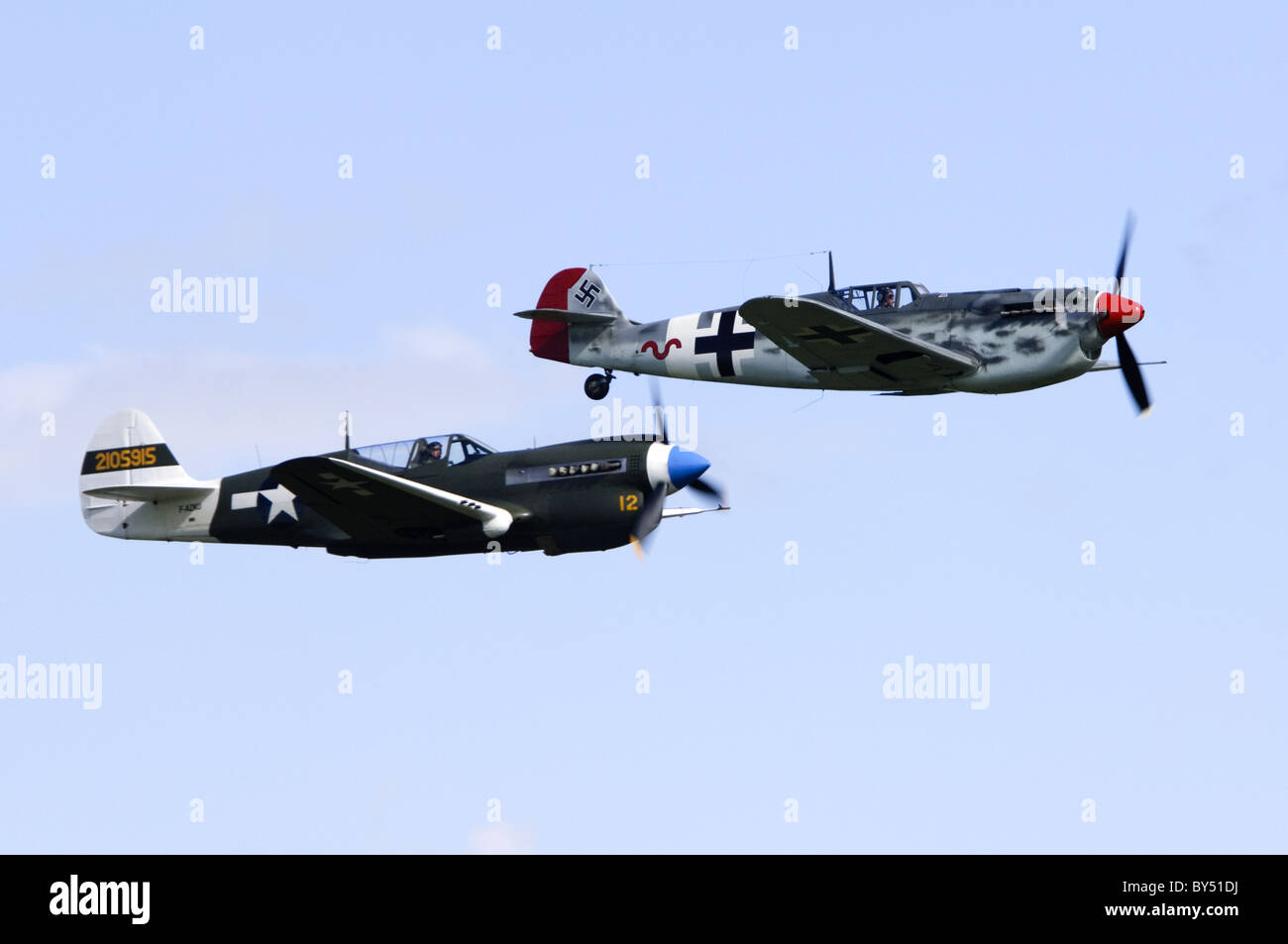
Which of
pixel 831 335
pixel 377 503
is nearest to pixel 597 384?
pixel 831 335

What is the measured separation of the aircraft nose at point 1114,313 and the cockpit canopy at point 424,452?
33.1 feet

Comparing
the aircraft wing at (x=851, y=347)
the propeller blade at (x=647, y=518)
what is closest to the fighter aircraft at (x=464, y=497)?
the propeller blade at (x=647, y=518)

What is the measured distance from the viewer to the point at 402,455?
35.0m

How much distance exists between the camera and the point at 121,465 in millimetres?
38969

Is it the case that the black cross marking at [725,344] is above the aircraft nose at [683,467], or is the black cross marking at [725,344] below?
above

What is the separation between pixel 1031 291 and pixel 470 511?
10.1 meters

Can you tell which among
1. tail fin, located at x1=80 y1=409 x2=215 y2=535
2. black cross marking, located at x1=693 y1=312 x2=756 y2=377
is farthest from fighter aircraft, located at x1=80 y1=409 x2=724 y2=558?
black cross marking, located at x1=693 y1=312 x2=756 y2=377

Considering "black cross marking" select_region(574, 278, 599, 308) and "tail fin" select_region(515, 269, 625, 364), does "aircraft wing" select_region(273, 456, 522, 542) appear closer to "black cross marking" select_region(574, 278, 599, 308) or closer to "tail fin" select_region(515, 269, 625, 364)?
"tail fin" select_region(515, 269, 625, 364)

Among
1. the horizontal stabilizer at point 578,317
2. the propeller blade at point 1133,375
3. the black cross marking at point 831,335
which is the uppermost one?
the horizontal stabilizer at point 578,317

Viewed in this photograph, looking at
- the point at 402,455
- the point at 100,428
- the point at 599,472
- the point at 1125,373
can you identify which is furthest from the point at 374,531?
Answer: the point at 1125,373

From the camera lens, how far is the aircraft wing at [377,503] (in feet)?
109

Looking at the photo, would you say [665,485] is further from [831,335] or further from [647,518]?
[831,335]

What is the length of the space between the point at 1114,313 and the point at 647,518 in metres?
8.66

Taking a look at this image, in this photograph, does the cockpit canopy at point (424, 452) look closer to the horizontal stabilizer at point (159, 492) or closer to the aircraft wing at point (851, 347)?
the horizontal stabilizer at point (159, 492)
